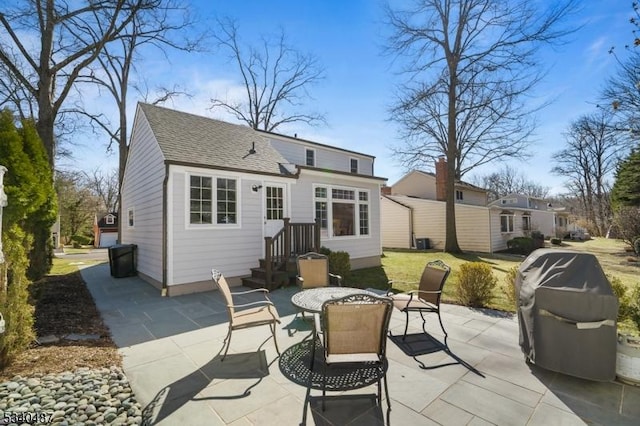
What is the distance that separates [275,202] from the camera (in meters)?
8.80

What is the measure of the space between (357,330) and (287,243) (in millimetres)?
5376

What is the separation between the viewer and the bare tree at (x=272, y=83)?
21734 millimetres

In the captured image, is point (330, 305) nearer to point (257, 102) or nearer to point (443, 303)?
point (443, 303)

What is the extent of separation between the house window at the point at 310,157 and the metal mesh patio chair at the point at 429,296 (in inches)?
408

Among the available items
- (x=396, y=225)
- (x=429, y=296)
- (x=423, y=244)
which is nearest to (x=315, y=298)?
(x=429, y=296)

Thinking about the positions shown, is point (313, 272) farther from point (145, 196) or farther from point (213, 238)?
point (145, 196)

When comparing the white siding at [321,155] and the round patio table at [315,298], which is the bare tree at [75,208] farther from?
the round patio table at [315,298]

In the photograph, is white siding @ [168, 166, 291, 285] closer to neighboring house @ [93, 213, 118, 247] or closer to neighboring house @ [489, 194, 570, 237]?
neighboring house @ [489, 194, 570, 237]

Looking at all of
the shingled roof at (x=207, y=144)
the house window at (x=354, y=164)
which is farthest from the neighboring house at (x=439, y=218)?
the shingled roof at (x=207, y=144)

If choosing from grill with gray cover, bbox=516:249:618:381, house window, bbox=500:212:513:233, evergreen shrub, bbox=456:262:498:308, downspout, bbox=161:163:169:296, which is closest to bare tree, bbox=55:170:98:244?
downspout, bbox=161:163:169:296

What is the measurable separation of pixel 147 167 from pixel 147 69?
25.6 ft

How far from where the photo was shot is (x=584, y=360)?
2.80 metres

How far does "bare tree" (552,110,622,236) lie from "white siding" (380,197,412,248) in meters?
21.4

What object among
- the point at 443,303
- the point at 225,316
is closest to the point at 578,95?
the point at 443,303
